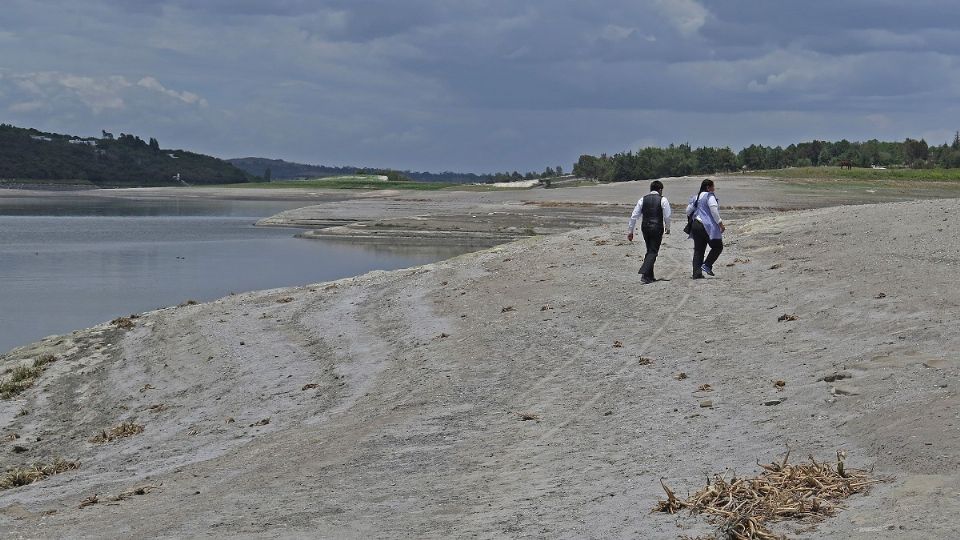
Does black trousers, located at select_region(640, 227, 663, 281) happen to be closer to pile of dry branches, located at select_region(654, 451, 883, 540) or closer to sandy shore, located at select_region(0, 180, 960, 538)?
sandy shore, located at select_region(0, 180, 960, 538)

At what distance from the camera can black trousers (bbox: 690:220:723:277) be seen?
20.0 metres

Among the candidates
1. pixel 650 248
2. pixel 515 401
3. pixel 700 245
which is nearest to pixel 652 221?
pixel 650 248

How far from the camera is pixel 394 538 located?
328 inches

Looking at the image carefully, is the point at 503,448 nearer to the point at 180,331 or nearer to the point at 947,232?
the point at 180,331

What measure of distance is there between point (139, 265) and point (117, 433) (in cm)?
2906

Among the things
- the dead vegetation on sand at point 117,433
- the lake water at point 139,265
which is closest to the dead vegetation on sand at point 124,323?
the lake water at point 139,265

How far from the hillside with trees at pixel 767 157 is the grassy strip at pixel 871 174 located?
24.1 metres

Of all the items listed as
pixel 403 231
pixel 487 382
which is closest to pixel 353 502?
pixel 487 382

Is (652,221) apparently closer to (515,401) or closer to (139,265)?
(515,401)

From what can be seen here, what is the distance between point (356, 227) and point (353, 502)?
168ft

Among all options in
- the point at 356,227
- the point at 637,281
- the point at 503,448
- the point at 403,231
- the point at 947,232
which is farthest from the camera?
the point at 356,227

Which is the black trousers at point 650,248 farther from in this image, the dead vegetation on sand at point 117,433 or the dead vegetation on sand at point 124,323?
the dead vegetation on sand at point 124,323

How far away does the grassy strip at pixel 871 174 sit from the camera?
83062 mm

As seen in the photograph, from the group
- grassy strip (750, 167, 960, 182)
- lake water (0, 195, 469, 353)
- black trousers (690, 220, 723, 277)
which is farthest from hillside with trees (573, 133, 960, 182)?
black trousers (690, 220, 723, 277)
